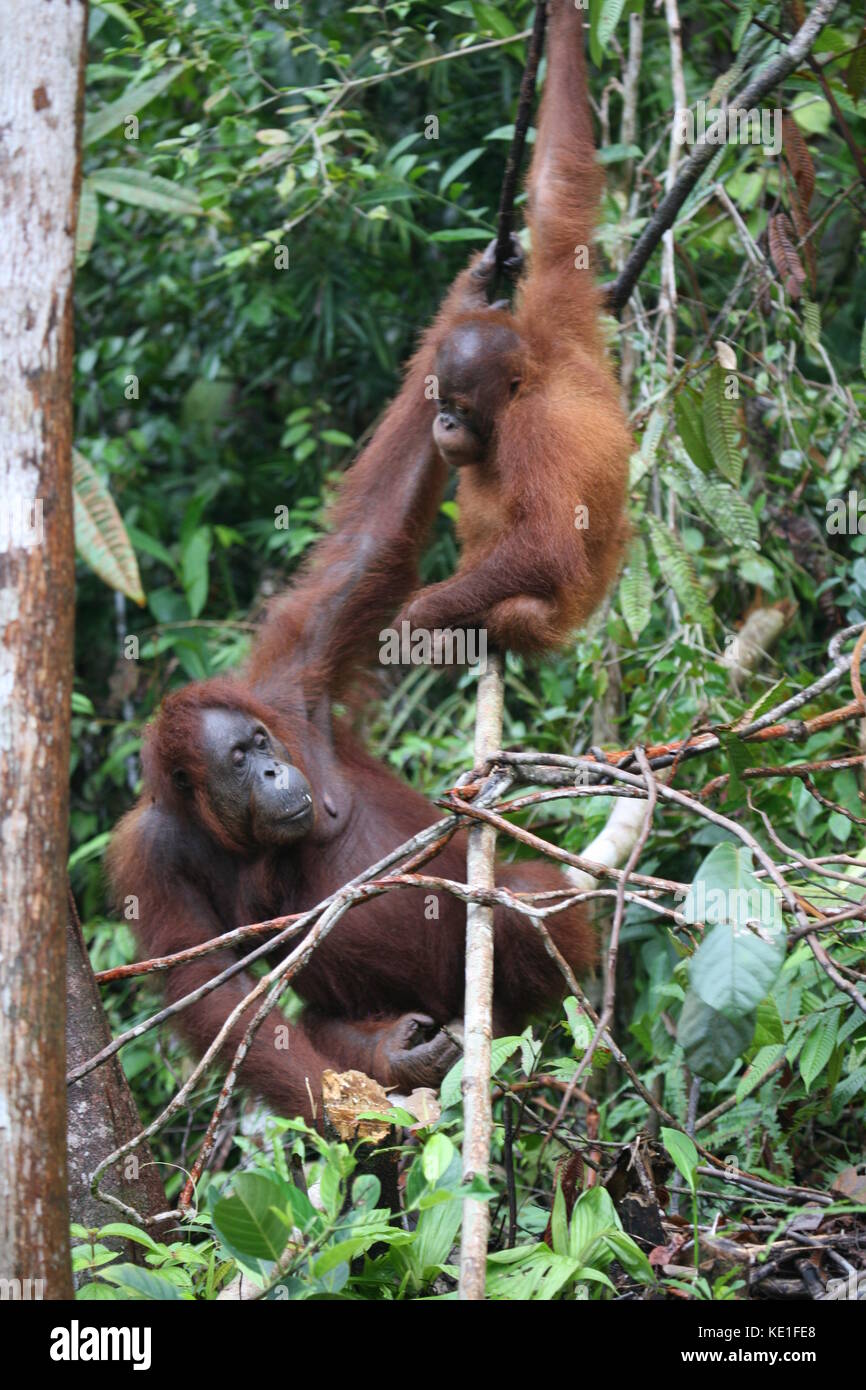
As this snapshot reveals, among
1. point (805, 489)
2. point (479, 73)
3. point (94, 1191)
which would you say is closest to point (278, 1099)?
point (94, 1191)

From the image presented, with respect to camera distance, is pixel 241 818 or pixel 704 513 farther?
pixel 704 513

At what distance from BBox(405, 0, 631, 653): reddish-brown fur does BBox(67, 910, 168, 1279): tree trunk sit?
47.2 inches

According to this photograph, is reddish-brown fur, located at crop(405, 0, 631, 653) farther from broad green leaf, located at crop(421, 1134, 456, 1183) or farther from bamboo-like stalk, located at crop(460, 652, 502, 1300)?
broad green leaf, located at crop(421, 1134, 456, 1183)

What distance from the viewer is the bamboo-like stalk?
200cm

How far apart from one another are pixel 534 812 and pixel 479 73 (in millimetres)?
3276

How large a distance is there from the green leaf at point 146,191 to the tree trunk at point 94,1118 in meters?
2.77

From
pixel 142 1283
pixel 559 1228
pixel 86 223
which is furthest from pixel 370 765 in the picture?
pixel 86 223

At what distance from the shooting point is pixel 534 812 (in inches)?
161

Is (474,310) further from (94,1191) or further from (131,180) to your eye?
(94,1191)

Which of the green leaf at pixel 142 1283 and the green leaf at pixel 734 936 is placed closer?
the green leaf at pixel 734 936

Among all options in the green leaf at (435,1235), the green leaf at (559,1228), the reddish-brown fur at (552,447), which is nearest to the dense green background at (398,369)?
the reddish-brown fur at (552,447)

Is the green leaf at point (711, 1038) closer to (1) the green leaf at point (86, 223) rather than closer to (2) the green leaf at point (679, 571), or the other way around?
(2) the green leaf at point (679, 571)

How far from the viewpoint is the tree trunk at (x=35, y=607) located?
180cm

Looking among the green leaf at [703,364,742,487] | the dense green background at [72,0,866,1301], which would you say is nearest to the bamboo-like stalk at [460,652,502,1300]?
the dense green background at [72,0,866,1301]
